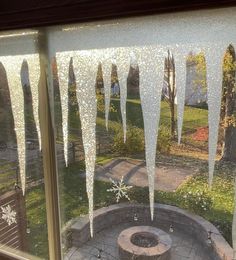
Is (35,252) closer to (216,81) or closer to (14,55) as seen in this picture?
(14,55)

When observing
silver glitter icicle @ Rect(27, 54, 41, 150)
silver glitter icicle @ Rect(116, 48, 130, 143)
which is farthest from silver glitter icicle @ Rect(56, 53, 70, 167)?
silver glitter icicle @ Rect(116, 48, 130, 143)

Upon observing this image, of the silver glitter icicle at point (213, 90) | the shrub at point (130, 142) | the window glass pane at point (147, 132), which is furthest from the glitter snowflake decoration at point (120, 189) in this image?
the silver glitter icicle at point (213, 90)

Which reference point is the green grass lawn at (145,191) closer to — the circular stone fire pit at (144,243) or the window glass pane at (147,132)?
the window glass pane at (147,132)

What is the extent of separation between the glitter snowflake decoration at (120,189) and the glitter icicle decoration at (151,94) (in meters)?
0.12

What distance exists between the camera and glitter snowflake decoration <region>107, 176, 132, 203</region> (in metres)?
1.24

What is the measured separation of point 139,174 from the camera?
1211 mm

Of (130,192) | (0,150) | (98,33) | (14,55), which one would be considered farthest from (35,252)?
(98,33)

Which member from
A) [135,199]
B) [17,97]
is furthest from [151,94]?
[17,97]

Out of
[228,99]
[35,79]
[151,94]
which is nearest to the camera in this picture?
[228,99]

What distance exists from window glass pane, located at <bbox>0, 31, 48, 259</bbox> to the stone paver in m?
0.35

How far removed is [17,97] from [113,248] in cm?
77

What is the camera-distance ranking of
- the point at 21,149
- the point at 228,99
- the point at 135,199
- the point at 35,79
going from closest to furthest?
the point at 228,99 → the point at 135,199 → the point at 35,79 → the point at 21,149

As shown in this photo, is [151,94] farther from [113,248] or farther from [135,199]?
[113,248]

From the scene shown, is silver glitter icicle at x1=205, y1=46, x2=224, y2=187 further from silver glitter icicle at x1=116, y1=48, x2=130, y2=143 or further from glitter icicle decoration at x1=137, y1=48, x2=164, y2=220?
silver glitter icicle at x1=116, y1=48, x2=130, y2=143
